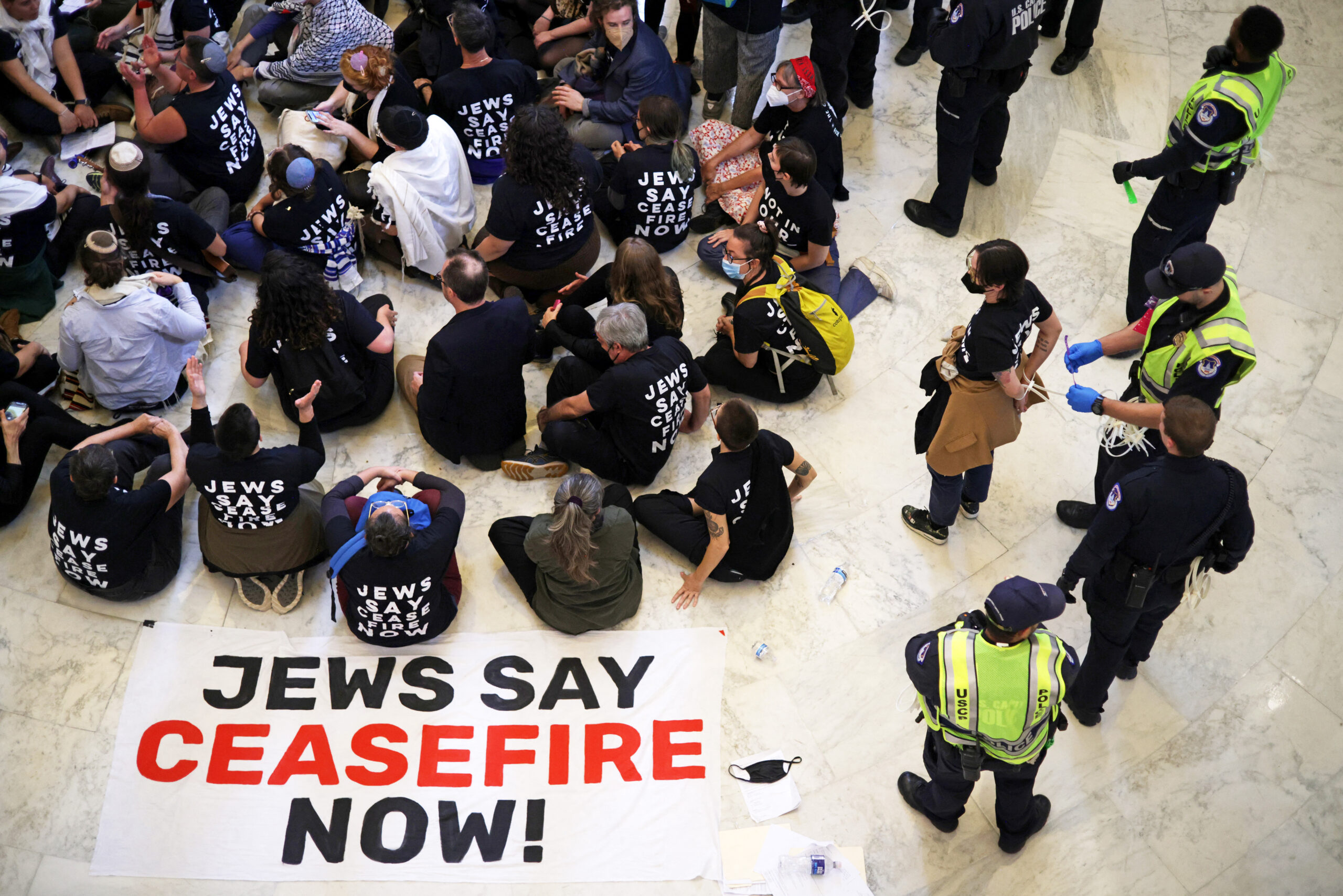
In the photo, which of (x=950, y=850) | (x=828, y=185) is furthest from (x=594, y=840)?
(x=828, y=185)

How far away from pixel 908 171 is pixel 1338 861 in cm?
422

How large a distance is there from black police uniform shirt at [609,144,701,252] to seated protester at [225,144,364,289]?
1.43 m

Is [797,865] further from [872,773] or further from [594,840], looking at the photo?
[594,840]

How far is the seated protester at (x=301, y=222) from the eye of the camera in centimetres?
543

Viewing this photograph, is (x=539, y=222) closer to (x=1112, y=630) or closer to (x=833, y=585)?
(x=833, y=585)

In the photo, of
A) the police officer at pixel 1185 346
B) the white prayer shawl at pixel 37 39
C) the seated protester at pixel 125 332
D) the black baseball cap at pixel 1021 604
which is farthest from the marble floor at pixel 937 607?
the white prayer shawl at pixel 37 39

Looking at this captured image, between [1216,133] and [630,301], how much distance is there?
2776 millimetres

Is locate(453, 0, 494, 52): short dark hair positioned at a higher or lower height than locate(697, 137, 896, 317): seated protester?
higher

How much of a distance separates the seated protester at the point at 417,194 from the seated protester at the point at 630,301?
3.19ft

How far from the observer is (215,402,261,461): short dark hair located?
4430 millimetres

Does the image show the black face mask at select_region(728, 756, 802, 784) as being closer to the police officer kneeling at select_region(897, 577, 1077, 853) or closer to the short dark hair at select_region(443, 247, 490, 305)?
the police officer kneeling at select_region(897, 577, 1077, 853)

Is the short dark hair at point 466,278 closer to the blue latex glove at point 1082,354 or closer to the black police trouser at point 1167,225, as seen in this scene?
the blue latex glove at point 1082,354

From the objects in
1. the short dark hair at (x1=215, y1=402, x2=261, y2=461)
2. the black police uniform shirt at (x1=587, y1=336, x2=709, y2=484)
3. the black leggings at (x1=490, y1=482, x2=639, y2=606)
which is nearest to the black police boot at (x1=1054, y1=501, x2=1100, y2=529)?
the black police uniform shirt at (x1=587, y1=336, x2=709, y2=484)

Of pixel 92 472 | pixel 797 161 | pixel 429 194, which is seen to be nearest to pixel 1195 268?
pixel 797 161
